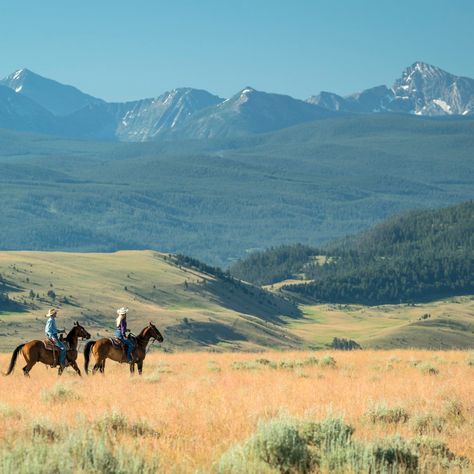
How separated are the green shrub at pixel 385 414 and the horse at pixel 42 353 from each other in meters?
13.3

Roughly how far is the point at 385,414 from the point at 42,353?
1457 centimetres

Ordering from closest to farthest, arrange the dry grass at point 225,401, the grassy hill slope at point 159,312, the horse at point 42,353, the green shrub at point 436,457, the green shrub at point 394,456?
the green shrub at point 394,456 → the green shrub at point 436,457 → the dry grass at point 225,401 → the horse at point 42,353 → the grassy hill slope at point 159,312

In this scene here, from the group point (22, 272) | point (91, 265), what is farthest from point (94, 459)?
point (91, 265)

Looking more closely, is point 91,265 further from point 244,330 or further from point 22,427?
point 22,427

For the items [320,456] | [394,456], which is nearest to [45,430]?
[320,456]

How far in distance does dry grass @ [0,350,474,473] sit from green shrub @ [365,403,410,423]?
161 millimetres

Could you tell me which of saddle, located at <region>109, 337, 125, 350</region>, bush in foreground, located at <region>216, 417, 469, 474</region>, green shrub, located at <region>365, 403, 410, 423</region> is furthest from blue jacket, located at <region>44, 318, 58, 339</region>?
bush in foreground, located at <region>216, 417, 469, 474</region>

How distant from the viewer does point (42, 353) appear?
3022 cm

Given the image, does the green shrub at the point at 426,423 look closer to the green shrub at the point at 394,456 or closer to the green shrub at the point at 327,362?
the green shrub at the point at 394,456

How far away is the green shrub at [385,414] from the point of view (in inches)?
734

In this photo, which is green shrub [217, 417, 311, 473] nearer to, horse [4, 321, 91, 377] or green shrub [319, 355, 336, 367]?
horse [4, 321, 91, 377]

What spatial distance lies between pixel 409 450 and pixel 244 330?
13863cm

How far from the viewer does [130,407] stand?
2011 centimetres

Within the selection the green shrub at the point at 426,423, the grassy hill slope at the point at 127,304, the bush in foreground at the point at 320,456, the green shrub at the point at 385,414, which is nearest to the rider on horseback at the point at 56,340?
the green shrub at the point at 385,414
